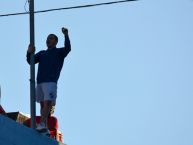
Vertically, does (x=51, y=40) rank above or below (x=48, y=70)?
above

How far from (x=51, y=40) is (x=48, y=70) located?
472mm

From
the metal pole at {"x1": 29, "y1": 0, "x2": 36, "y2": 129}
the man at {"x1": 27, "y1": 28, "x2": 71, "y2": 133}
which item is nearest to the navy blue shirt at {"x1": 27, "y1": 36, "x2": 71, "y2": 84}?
the man at {"x1": 27, "y1": 28, "x2": 71, "y2": 133}

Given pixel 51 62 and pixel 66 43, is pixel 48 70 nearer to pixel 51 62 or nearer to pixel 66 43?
pixel 51 62

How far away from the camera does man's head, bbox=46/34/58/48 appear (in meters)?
11.1

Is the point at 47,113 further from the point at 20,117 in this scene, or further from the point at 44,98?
the point at 20,117

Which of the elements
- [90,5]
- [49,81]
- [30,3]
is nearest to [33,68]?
[49,81]

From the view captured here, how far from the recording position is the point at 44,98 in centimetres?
1081

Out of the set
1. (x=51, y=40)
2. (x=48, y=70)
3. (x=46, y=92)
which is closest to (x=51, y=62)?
(x=48, y=70)

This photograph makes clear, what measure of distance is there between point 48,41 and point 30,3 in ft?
2.03

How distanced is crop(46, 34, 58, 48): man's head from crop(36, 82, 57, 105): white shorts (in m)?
0.62

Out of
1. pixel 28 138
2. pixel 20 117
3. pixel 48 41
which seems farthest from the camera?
pixel 20 117

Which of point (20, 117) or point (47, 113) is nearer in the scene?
point (47, 113)

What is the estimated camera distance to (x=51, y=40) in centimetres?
1112

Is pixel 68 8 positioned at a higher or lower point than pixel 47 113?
higher
